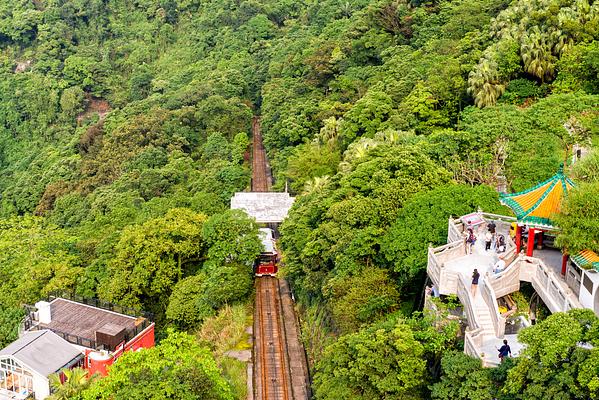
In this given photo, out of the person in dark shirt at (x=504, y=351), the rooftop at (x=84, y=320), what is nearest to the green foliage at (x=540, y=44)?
the rooftop at (x=84, y=320)

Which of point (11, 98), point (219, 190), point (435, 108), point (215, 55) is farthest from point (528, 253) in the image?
point (11, 98)

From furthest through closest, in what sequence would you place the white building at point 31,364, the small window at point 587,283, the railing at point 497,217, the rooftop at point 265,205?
the rooftop at point 265,205 → the white building at point 31,364 → the railing at point 497,217 → the small window at point 587,283

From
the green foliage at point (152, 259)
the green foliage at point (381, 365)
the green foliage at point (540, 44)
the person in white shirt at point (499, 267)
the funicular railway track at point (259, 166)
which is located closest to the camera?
the green foliage at point (381, 365)

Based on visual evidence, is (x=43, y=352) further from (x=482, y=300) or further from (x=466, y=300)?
(x=482, y=300)

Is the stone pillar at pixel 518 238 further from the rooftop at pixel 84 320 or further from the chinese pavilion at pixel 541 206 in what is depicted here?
the rooftop at pixel 84 320

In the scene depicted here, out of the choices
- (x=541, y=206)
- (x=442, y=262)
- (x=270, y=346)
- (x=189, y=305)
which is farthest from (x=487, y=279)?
(x=189, y=305)

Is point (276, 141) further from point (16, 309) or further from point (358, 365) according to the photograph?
point (358, 365)

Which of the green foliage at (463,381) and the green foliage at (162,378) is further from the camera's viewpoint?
the green foliage at (162,378)
